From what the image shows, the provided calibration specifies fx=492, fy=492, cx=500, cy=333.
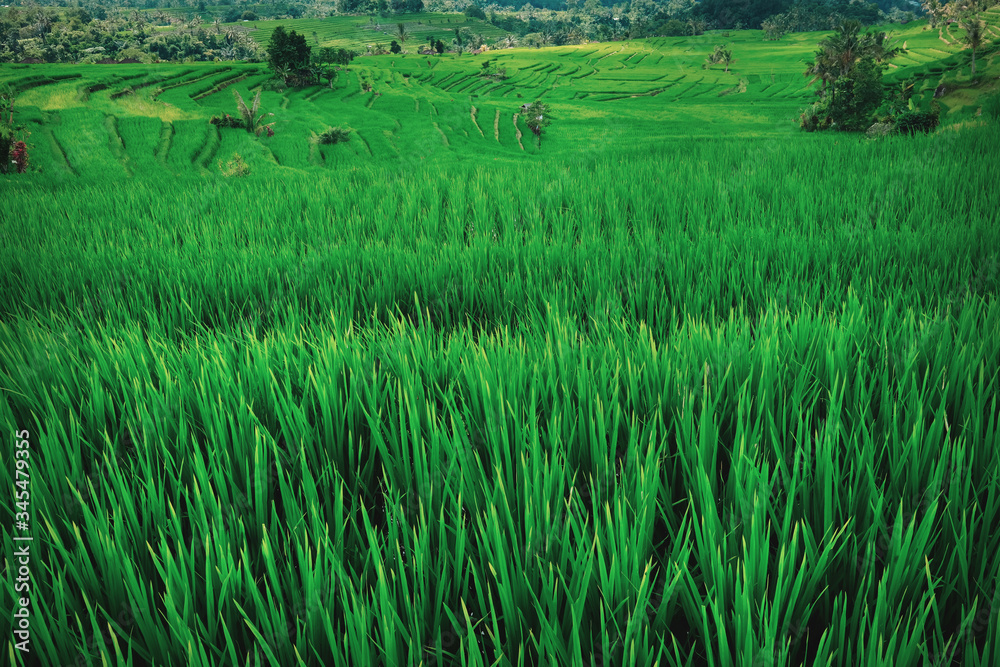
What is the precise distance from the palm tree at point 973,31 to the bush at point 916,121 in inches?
77.2

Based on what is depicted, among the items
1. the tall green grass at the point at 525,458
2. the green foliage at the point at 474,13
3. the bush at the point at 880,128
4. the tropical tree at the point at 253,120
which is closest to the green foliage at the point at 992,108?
the bush at the point at 880,128

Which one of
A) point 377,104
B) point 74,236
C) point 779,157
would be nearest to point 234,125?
point 377,104

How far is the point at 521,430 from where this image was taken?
81cm

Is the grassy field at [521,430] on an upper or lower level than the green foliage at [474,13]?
lower

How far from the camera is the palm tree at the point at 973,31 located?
11.2 metres

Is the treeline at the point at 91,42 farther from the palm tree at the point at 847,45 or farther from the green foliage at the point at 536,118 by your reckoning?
the palm tree at the point at 847,45

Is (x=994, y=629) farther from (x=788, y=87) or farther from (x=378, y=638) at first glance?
(x=788, y=87)

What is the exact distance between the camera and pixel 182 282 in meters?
1.98

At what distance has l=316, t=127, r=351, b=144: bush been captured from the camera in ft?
48.5

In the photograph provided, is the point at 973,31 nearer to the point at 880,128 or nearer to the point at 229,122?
the point at 880,128

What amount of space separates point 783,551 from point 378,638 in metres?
0.45

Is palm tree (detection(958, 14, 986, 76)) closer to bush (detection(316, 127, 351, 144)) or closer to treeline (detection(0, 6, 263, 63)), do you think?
bush (detection(316, 127, 351, 144))

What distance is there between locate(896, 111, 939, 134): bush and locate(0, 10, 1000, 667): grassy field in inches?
375

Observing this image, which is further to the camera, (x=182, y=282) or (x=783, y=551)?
(x=182, y=282)
